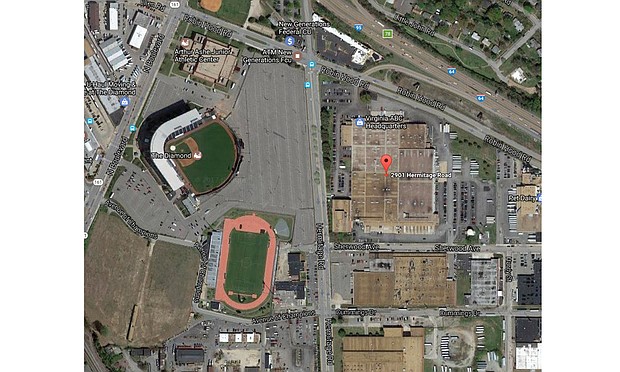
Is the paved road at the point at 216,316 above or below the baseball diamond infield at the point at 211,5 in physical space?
below

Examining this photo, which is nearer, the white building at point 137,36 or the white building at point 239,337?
the white building at point 137,36

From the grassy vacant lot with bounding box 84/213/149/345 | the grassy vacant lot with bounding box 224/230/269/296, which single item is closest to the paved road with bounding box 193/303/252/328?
the grassy vacant lot with bounding box 224/230/269/296

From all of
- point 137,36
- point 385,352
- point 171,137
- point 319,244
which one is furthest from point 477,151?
point 137,36

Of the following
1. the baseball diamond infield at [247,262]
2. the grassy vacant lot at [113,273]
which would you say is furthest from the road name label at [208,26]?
the grassy vacant lot at [113,273]

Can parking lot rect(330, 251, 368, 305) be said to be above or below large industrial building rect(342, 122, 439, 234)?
below

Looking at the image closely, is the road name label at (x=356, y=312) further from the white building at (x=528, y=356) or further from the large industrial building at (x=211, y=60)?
the large industrial building at (x=211, y=60)

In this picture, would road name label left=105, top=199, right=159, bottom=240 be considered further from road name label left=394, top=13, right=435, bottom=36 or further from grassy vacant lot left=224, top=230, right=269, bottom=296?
road name label left=394, top=13, right=435, bottom=36
